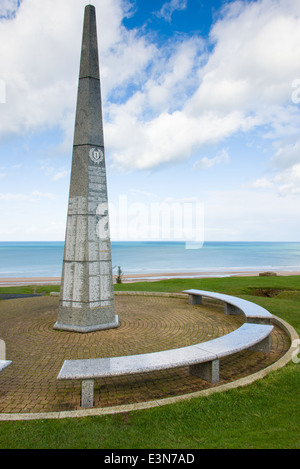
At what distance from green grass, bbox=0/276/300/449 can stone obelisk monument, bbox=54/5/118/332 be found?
3604 millimetres

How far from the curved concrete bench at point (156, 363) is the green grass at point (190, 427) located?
0.45 m

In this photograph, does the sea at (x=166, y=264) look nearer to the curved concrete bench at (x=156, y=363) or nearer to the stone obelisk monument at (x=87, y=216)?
the stone obelisk monument at (x=87, y=216)

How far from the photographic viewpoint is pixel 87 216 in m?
6.75

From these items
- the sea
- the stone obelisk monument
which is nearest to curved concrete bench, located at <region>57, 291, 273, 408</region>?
the stone obelisk monument

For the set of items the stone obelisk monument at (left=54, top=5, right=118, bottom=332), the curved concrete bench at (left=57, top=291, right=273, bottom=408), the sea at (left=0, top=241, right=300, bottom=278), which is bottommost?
the sea at (left=0, top=241, right=300, bottom=278)

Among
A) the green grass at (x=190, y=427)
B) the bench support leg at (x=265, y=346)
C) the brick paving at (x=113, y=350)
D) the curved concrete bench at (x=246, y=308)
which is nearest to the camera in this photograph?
the green grass at (x=190, y=427)

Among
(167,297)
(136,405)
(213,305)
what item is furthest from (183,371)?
(167,297)

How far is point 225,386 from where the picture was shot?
394 centimetres

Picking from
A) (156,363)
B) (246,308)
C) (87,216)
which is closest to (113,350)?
(156,363)

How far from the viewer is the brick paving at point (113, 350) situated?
3.94 meters

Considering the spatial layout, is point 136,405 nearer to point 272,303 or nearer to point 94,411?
point 94,411

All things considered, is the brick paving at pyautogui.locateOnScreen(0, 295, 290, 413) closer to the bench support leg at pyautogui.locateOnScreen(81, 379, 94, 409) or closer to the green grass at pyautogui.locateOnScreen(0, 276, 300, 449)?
the bench support leg at pyautogui.locateOnScreen(81, 379, 94, 409)

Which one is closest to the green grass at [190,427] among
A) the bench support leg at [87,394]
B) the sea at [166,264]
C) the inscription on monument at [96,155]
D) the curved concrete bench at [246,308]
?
the bench support leg at [87,394]

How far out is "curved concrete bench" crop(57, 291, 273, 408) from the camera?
3645 millimetres
